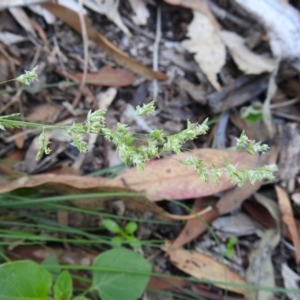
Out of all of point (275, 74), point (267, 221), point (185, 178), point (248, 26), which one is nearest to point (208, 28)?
point (248, 26)

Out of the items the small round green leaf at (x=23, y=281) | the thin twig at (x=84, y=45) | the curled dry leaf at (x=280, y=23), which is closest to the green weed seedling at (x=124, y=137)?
the small round green leaf at (x=23, y=281)

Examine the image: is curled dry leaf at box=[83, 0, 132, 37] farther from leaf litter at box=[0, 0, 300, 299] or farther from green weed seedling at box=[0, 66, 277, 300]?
green weed seedling at box=[0, 66, 277, 300]

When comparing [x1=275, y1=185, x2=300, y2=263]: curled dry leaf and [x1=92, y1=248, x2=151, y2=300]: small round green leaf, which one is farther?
[x1=275, y1=185, x2=300, y2=263]: curled dry leaf

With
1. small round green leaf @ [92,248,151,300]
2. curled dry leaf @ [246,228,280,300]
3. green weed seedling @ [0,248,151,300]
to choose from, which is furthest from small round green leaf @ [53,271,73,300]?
curled dry leaf @ [246,228,280,300]

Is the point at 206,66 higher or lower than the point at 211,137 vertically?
higher

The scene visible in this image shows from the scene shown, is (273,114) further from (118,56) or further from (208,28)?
(118,56)

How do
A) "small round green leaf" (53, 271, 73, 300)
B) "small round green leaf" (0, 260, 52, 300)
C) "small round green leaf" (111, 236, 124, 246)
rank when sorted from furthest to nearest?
"small round green leaf" (111, 236, 124, 246) < "small round green leaf" (53, 271, 73, 300) < "small round green leaf" (0, 260, 52, 300)
